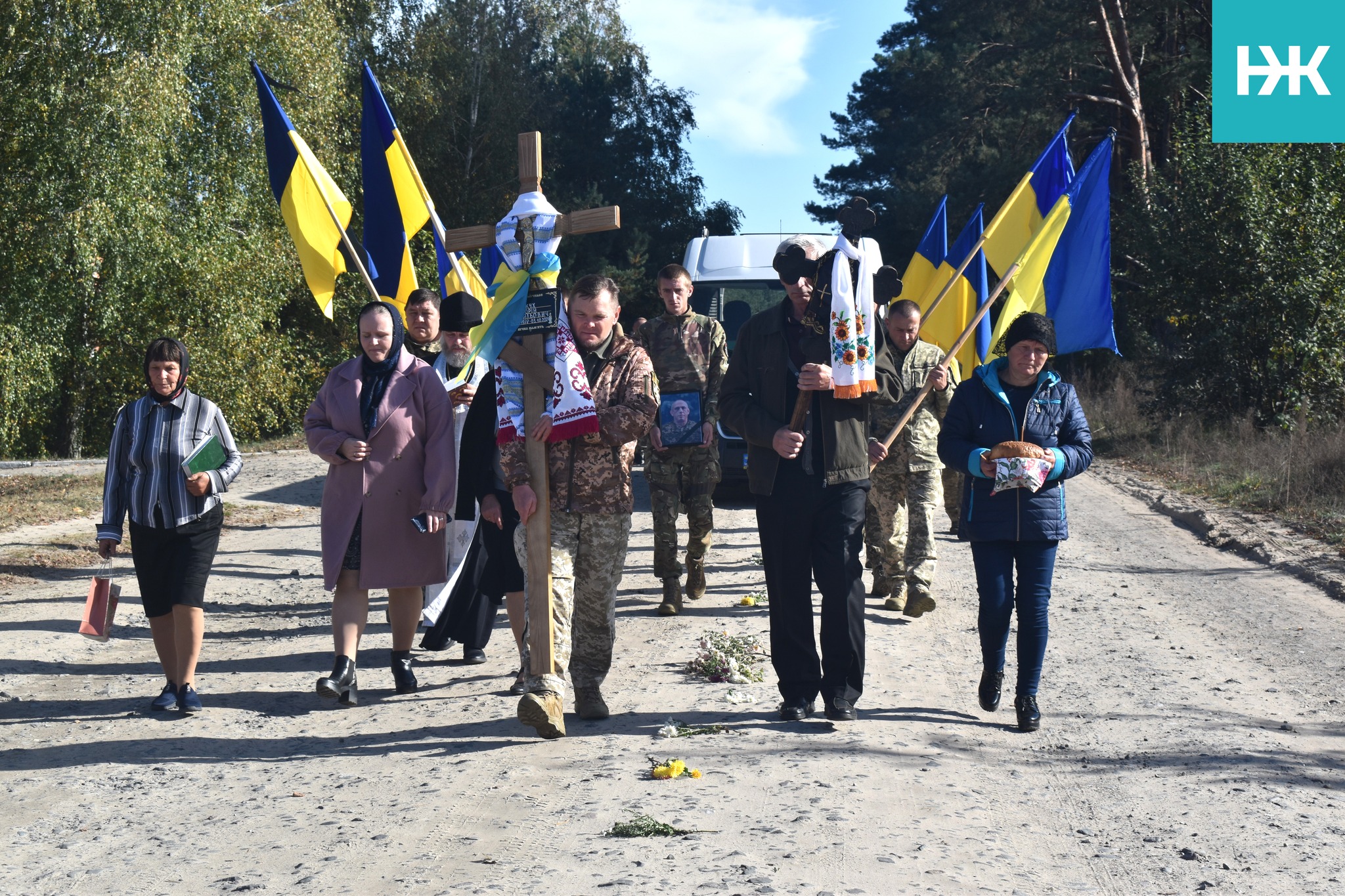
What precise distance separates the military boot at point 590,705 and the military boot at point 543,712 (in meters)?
0.33

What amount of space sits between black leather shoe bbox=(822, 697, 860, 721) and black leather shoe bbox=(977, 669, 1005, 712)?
63cm

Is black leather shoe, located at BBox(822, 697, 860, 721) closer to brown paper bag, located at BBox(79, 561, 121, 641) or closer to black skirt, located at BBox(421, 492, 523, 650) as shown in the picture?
black skirt, located at BBox(421, 492, 523, 650)

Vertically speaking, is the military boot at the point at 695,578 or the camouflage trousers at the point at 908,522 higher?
the camouflage trousers at the point at 908,522

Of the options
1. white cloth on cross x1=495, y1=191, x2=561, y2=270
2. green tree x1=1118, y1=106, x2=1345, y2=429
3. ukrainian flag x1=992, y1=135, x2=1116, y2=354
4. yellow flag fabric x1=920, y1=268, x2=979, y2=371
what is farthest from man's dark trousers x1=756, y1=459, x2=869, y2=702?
green tree x1=1118, y1=106, x2=1345, y2=429

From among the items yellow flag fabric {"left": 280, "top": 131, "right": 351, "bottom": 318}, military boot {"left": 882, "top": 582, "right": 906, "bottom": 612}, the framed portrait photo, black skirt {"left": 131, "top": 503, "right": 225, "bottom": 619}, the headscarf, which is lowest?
military boot {"left": 882, "top": 582, "right": 906, "bottom": 612}

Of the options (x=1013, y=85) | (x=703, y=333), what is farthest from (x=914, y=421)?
(x=1013, y=85)

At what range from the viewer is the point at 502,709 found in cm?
615

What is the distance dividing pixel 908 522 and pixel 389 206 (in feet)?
13.7

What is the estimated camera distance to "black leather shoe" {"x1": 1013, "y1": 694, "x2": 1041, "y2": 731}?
5.66m

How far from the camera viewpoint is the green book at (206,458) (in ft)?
20.2

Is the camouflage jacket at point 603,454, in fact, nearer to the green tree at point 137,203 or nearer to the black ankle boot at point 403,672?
the black ankle boot at point 403,672

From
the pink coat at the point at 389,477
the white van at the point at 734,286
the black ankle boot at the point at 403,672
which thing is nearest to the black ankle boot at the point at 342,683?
the black ankle boot at the point at 403,672

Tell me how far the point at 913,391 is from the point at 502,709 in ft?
12.6

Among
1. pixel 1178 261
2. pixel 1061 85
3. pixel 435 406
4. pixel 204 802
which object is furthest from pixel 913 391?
pixel 1061 85
